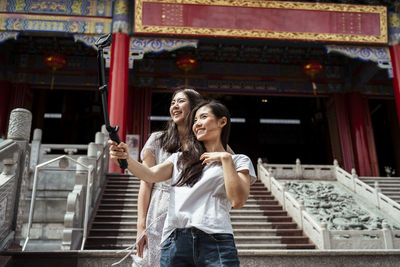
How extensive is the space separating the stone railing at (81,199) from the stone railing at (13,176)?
4.29 feet

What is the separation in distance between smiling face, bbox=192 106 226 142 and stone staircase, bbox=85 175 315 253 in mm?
3623

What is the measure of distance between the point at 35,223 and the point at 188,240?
197 inches

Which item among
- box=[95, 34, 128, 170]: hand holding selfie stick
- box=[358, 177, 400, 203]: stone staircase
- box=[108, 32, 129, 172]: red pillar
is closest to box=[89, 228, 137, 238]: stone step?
box=[108, 32, 129, 172]: red pillar

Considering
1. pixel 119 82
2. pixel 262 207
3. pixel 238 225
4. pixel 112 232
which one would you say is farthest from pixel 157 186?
pixel 119 82

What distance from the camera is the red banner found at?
926cm

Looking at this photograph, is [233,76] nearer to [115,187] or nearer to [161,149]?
[115,187]

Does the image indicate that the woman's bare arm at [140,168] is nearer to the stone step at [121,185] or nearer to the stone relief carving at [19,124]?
the stone relief carving at [19,124]

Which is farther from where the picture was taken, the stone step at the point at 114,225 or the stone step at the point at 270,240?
the stone step at the point at 114,225

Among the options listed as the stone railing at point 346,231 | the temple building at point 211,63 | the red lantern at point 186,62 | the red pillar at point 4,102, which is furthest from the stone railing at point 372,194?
the red pillar at point 4,102

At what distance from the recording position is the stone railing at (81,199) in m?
4.27

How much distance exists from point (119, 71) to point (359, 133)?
7729 mm

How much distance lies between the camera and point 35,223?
5.48 metres

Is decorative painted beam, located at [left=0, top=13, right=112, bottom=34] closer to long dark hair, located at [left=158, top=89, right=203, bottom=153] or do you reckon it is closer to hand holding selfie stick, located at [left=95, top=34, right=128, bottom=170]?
long dark hair, located at [left=158, top=89, right=203, bottom=153]

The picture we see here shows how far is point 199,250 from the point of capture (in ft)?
3.99
